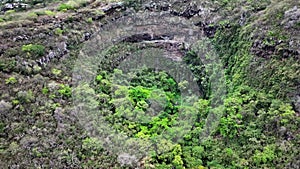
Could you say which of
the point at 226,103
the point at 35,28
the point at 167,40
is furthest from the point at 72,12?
the point at 226,103

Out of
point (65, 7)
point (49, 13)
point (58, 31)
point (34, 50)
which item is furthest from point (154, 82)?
point (65, 7)

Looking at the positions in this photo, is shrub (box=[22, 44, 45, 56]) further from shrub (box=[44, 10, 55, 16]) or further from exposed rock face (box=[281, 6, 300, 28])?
exposed rock face (box=[281, 6, 300, 28])

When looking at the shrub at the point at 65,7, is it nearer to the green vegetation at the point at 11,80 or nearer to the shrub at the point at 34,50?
the shrub at the point at 34,50

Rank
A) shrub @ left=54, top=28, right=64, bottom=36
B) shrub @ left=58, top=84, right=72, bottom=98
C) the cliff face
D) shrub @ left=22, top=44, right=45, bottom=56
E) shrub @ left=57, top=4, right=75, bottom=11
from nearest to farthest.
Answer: the cliff face < shrub @ left=58, top=84, right=72, bottom=98 < shrub @ left=22, top=44, right=45, bottom=56 < shrub @ left=54, top=28, right=64, bottom=36 < shrub @ left=57, top=4, right=75, bottom=11

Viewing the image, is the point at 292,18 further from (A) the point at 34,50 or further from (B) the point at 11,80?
(B) the point at 11,80

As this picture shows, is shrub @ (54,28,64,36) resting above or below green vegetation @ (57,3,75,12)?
below

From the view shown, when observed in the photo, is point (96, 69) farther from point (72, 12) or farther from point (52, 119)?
point (72, 12)

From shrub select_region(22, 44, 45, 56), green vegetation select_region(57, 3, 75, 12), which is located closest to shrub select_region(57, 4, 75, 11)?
Result: green vegetation select_region(57, 3, 75, 12)

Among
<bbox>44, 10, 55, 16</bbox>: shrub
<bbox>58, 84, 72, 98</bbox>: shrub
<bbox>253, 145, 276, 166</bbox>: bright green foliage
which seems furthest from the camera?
<bbox>44, 10, 55, 16</bbox>: shrub

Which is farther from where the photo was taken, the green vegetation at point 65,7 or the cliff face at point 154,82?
the green vegetation at point 65,7

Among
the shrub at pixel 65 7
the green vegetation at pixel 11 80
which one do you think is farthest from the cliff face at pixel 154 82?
the shrub at pixel 65 7
